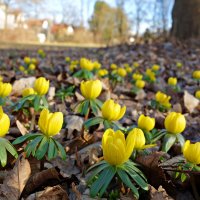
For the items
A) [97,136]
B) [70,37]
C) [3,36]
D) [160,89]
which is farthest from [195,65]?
[70,37]

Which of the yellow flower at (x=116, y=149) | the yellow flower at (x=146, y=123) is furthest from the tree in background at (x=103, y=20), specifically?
the yellow flower at (x=116, y=149)

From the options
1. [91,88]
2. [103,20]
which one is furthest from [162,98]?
[103,20]

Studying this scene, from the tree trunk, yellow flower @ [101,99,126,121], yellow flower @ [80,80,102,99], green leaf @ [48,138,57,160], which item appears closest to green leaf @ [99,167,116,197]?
green leaf @ [48,138,57,160]

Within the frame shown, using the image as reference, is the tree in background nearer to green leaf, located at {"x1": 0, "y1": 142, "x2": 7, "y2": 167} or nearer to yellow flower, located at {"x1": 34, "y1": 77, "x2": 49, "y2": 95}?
yellow flower, located at {"x1": 34, "y1": 77, "x2": 49, "y2": 95}

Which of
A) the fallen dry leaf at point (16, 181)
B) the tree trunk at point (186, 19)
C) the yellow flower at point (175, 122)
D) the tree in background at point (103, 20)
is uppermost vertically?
the tree in background at point (103, 20)

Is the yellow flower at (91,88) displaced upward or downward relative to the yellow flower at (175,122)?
upward

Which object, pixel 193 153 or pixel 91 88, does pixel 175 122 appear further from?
pixel 91 88

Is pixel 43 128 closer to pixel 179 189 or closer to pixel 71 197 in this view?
pixel 71 197

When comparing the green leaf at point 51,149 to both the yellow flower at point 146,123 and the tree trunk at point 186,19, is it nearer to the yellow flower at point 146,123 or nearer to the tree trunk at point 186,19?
the yellow flower at point 146,123
